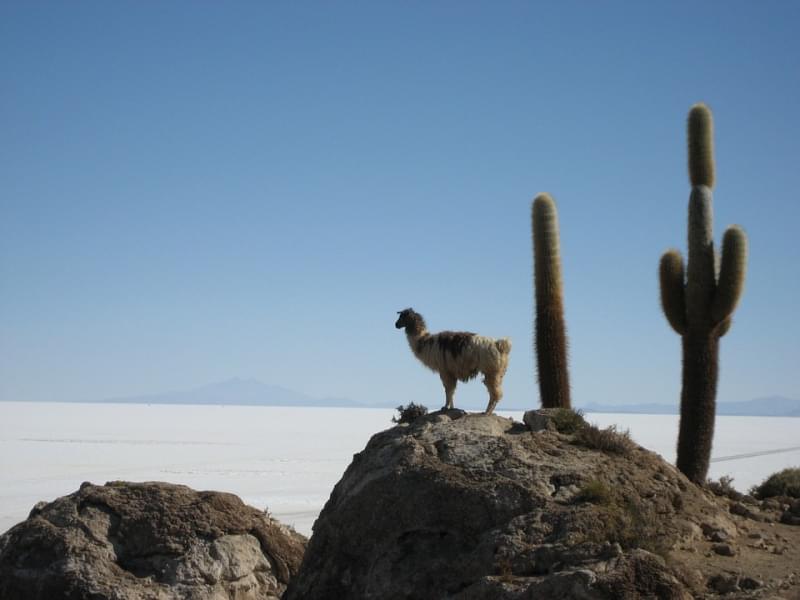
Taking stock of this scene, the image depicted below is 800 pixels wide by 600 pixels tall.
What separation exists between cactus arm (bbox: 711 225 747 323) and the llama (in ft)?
27.7

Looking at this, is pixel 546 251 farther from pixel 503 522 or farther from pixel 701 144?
pixel 503 522

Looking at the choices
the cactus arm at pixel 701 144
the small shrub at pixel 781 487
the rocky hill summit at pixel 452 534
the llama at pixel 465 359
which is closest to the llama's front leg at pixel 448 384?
the llama at pixel 465 359

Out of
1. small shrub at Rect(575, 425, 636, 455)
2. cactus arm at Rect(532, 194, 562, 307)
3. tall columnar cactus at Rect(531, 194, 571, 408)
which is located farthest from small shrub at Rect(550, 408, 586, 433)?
cactus arm at Rect(532, 194, 562, 307)

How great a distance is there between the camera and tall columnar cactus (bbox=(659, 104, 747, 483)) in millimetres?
20016

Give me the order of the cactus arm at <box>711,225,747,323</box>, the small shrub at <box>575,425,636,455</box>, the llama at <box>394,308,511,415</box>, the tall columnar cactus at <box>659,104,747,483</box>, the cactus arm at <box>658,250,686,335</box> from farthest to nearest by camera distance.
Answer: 1. the cactus arm at <box>658,250,686,335</box>
2. the tall columnar cactus at <box>659,104,747,483</box>
3. the cactus arm at <box>711,225,747,323</box>
4. the llama at <box>394,308,511,415</box>
5. the small shrub at <box>575,425,636,455</box>

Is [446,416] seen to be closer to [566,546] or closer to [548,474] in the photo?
[548,474]

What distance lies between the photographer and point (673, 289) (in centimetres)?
2075

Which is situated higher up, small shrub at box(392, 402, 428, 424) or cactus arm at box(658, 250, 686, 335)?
cactus arm at box(658, 250, 686, 335)

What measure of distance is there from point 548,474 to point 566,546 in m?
1.19

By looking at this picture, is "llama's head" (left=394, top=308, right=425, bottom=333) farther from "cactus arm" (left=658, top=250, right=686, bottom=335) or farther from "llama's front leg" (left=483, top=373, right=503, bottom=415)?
"cactus arm" (left=658, top=250, right=686, bottom=335)

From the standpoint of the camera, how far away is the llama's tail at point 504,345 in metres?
13.1

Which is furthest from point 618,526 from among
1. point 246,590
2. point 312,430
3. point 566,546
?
point 312,430

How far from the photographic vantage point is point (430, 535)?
393 inches

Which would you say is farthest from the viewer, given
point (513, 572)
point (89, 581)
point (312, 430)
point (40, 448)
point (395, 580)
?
point (312, 430)
